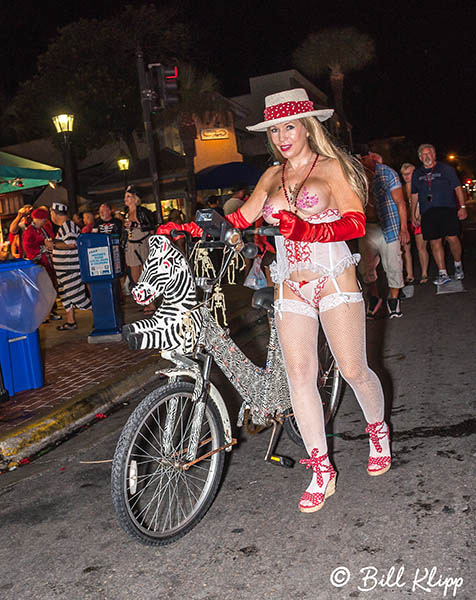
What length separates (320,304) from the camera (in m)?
3.24

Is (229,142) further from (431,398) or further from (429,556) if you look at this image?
(429,556)

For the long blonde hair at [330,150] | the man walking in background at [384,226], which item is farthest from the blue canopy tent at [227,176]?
the long blonde hair at [330,150]

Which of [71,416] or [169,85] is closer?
[71,416]

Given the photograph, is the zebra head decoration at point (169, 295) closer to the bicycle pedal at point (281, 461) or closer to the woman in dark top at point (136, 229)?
the bicycle pedal at point (281, 461)

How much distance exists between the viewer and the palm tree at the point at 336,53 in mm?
41031

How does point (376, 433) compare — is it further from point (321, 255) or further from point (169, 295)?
point (169, 295)

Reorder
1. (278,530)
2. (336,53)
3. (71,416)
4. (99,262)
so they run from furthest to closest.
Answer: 1. (336,53)
2. (99,262)
3. (71,416)
4. (278,530)

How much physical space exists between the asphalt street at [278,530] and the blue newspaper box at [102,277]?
3.74 metres

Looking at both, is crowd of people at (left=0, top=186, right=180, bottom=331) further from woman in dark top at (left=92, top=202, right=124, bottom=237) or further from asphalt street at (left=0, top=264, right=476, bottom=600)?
asphalt street at (left=0, top=264, right=476, bottom=600)

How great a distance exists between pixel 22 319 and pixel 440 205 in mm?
6597

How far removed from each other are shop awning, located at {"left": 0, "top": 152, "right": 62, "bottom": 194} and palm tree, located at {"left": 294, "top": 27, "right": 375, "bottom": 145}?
1283 inches

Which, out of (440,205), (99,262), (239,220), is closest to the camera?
(239,220)

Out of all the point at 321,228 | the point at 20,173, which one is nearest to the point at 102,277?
the point at 20,173

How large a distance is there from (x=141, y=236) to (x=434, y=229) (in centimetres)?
469
